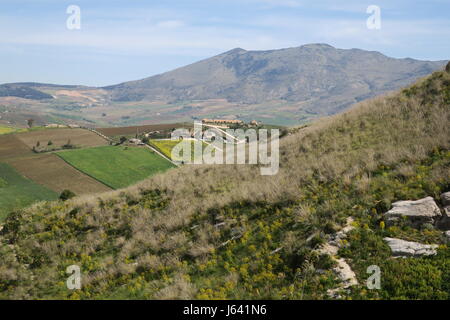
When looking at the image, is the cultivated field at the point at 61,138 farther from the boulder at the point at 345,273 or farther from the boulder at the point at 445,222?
the boulder at the point at 445,222

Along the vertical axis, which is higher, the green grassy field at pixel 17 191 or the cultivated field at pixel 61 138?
the cultivated field at pixel 61 138

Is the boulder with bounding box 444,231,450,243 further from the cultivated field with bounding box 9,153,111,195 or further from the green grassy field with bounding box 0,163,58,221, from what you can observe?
the cultivated field with bounding box 9,153,111,195

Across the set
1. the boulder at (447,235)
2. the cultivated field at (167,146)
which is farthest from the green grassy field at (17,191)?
the boulder at (447,235)

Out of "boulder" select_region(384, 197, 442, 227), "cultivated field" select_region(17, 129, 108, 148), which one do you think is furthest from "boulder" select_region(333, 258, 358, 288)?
"cultivated field" select_region(17, 129, 108, 148)

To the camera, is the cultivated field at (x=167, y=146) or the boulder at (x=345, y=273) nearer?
the boulder at (x=345, y=273)
